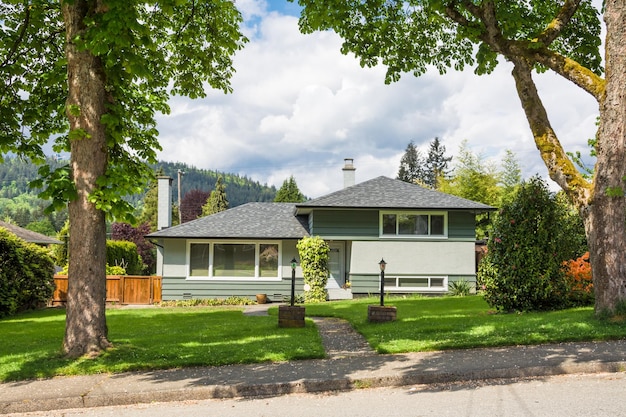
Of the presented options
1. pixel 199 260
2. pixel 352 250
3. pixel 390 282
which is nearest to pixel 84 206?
pixel 199 260

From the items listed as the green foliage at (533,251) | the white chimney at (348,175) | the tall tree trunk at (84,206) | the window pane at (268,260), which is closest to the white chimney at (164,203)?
the window pane at (268,260)

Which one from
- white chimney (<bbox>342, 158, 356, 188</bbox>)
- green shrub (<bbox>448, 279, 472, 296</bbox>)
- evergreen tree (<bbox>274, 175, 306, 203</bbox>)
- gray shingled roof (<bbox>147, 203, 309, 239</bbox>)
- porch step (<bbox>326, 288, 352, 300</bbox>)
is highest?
evergreen tree (<bbox>274, 175, 306, 203</bbox>)

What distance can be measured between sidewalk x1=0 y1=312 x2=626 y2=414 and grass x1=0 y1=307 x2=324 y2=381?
1.10ft

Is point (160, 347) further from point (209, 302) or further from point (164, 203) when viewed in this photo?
point (164, 203)

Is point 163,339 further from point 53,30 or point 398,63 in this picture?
point 398,63

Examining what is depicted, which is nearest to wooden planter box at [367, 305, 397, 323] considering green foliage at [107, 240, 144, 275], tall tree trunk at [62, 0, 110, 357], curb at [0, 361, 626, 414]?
curb at [0, 361, 626, 414]

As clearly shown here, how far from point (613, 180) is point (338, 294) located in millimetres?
15408

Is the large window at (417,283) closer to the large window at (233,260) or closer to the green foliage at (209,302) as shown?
the large window at (233,260)

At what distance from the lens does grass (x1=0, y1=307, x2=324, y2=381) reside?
27.8 feet

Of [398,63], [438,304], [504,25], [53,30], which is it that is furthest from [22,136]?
[438,304]

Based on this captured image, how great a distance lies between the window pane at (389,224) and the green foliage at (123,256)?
15826 mm

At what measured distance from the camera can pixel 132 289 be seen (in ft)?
83.2

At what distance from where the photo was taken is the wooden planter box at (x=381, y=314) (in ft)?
43.7

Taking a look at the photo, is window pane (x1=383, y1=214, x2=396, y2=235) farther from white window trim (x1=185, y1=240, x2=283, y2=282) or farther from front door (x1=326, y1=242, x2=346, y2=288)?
white window trim (x1=185, y1=240, x2=283, y2=282)
